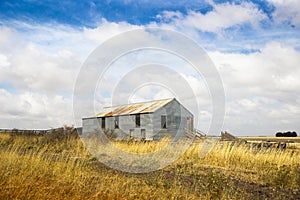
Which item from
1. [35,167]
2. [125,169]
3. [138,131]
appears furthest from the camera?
[138,131]

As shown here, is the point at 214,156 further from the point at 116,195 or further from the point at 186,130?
the point at 186,130

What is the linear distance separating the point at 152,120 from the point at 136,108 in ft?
14.8

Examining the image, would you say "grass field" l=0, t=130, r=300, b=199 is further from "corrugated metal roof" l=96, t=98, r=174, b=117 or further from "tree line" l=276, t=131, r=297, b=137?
"tree line" l=276, t=131, r=297, b=137

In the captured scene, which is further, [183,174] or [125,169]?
[125,169]

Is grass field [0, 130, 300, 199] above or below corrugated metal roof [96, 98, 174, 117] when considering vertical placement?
below

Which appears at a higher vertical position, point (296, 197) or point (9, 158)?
point (9, 158)

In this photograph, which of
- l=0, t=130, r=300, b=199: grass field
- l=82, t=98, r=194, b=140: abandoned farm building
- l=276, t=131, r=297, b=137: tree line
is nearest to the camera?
l=0, t=130, r=300, b=199: grass field

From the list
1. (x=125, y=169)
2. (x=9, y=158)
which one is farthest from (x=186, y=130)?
(x=9, y=158)

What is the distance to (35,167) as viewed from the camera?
35.8 ft

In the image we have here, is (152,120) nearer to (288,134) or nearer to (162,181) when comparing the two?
(162,181)

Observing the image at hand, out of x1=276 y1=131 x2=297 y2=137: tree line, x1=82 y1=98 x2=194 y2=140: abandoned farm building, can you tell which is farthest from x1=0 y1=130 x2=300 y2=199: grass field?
x1=276 y1=131 x2=297 y2=137: tree line

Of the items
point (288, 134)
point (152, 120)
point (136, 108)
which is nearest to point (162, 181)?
point (152, 120)

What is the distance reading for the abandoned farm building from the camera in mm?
34656

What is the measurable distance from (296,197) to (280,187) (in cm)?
123
